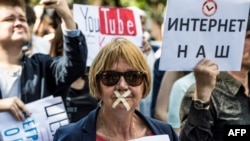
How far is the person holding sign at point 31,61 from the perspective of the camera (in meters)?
4.75

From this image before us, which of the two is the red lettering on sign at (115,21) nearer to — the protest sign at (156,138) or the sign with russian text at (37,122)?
the sign with russian text at (37,122)

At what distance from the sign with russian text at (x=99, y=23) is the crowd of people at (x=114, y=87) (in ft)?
4.17

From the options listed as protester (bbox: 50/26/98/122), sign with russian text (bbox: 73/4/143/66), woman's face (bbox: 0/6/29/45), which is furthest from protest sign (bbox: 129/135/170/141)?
sign with russian text (bbox: 73/4/143/66)

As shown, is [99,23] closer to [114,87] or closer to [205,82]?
[205,82]

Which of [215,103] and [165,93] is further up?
[215,103]

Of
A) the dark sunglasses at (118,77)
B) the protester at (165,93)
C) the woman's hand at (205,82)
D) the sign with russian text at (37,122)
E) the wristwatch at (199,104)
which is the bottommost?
the protester at (165,93)

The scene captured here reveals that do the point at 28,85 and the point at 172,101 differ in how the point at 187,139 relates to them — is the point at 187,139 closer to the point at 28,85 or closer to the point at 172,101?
the point at 28,85

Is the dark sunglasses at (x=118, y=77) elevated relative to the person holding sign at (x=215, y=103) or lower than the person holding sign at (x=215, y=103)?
elevated

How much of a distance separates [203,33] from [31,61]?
1134 mm

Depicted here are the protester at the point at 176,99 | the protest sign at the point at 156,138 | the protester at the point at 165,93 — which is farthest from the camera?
the protester at the point at 165,93

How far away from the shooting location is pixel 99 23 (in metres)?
6.89

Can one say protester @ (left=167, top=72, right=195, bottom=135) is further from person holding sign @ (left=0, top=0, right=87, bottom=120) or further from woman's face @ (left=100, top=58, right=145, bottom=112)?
woman's face @ (left=100, top=58, right=145, bottom=112)

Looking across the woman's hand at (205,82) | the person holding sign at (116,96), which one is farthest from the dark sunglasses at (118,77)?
the woman's hand at (205,82)

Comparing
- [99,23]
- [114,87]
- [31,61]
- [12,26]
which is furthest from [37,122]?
[99,23]
